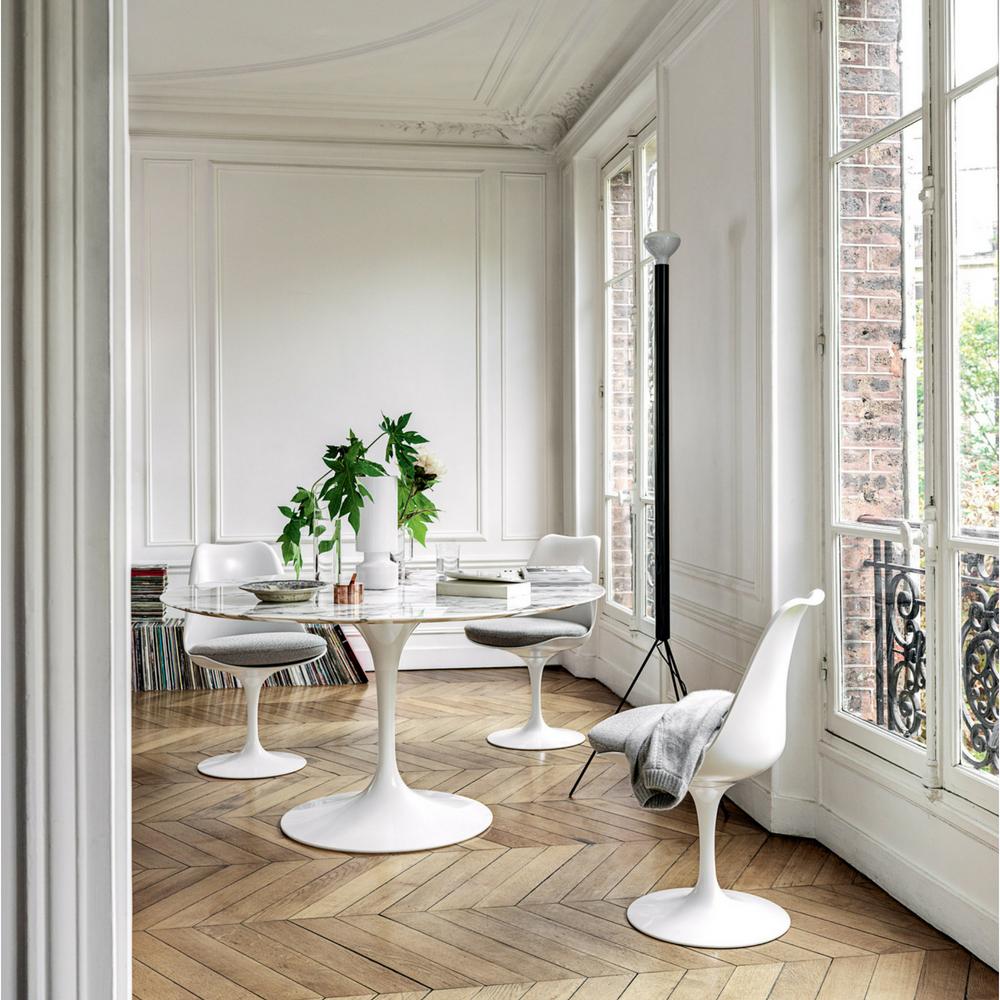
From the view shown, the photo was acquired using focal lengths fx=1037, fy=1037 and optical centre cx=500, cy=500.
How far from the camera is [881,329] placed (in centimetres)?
294

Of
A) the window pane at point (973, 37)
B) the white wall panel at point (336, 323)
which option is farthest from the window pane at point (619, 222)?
the window pane at point (973, 37)

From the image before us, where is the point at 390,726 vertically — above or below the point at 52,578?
below

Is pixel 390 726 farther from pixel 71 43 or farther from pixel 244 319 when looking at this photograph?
pixel 244 319

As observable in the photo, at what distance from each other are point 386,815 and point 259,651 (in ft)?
2.89

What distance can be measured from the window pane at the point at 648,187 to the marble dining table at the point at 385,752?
223 centimetres

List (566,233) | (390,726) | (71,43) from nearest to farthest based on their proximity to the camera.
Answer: (71,43) → (390,726) → (566,233)

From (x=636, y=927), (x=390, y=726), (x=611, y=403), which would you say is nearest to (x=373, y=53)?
(x=611, y=403)

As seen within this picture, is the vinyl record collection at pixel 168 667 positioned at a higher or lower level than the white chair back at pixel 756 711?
lower

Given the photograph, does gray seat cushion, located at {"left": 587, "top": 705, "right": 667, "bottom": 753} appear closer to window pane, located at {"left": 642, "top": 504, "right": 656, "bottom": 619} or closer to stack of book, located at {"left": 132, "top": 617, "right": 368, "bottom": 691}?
window pane, located at {"left": 642, "top": 504, "right": 656, "bottom": 619}

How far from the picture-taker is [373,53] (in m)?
5.05

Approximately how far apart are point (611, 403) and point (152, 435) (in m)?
2.56

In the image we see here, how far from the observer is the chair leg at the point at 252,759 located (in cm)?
389

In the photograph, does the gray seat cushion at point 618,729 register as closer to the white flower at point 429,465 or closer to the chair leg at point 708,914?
the chair leg at point 708,914

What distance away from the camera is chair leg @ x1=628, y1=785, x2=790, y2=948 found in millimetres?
2520
